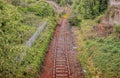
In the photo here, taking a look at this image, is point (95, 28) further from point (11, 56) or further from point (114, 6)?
point (11, 56)

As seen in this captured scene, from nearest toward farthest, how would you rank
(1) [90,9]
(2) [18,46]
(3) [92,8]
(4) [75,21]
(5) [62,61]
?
1. (2) [18,46]
2. (5) [62,61]
3. (3) [92,8]
4. (1) [90,9]
5. (4) [75,21]

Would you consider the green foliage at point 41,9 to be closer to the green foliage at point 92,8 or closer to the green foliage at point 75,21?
the green foliage at point 75,21

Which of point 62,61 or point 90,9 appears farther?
point 90,9

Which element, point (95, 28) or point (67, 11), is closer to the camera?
point (95, 28)

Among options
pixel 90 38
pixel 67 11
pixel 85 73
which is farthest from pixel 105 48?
pixel 67 11

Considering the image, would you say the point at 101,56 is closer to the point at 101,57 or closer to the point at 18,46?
the point at 101,57

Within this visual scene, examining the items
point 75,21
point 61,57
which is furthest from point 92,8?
point 61,57

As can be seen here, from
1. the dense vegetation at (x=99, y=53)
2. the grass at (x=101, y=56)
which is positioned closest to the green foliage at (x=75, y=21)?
the dense vegetation at (x=99, y=53)

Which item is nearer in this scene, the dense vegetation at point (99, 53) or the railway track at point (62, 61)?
the dense vegetation at point (99, 53)

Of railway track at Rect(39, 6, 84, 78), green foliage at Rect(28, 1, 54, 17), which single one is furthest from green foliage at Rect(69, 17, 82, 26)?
railway track at Rect(39, 6, 84, 78)

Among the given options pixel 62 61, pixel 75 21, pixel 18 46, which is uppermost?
pixel 18 46

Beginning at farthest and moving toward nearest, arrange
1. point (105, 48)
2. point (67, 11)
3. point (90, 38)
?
point (67, 11) < point (90, 38) < point (105, 48)
